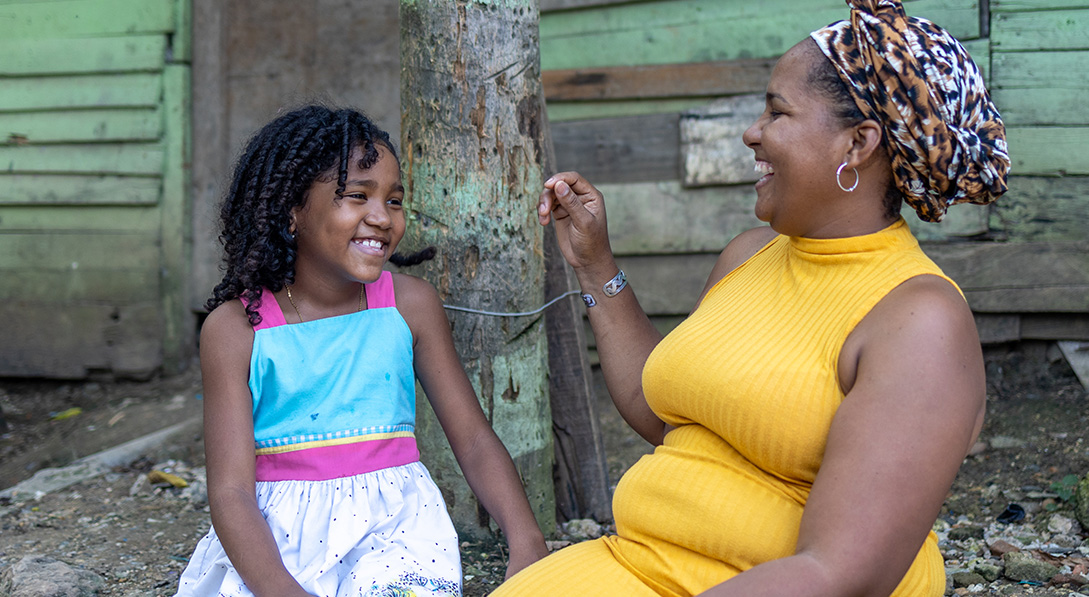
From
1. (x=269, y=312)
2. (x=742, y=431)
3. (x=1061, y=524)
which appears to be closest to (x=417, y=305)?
(x=269, y=312)

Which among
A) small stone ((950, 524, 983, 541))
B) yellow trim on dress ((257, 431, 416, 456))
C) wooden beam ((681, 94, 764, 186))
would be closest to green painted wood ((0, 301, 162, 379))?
wooden beam ((681, 94, 764, 186))

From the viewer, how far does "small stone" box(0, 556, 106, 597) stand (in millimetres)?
2506

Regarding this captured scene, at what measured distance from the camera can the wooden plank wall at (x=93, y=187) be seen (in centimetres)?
554

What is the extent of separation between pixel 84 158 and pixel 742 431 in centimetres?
532

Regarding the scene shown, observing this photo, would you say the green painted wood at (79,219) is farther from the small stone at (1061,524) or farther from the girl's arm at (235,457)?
the small stone at (1061,524)

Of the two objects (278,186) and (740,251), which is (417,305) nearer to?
(278,186)

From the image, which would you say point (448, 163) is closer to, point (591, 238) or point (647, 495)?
point (591, 238)

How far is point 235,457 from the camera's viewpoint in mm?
1990

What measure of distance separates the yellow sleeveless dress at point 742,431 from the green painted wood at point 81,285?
4.60 m

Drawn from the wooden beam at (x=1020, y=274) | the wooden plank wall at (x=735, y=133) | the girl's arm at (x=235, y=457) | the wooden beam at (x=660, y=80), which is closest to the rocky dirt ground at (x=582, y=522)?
the wooden beam at (x=1020, y=274)

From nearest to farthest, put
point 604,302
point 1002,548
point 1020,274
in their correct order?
point 604,302
point 1002,548
point 1020,274

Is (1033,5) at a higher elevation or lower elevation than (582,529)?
higher

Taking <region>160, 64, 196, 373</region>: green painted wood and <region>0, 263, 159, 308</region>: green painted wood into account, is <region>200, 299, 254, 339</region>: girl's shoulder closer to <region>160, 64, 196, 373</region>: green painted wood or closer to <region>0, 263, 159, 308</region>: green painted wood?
<region>160, 64, 196, 373</region>: green painted wood

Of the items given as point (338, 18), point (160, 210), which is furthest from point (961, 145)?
point (160, 210)
